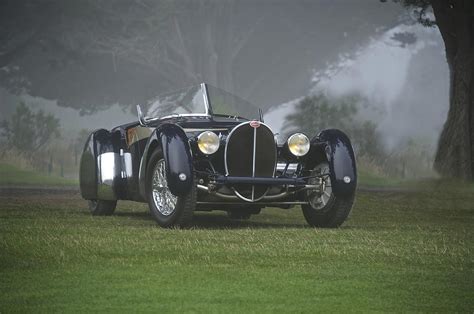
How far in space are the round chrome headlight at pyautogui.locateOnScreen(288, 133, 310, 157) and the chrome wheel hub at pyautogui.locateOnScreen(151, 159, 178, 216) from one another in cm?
93

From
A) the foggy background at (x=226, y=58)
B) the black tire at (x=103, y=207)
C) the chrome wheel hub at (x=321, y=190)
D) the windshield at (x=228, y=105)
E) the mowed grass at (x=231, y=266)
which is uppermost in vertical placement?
the foggy background at (x=226, y=58)

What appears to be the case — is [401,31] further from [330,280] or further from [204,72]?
A: [330,280]

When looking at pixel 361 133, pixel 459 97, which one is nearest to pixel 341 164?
pixel 459 97

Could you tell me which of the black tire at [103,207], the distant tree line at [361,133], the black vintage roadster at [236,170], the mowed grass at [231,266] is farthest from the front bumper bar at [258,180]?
the distant tree line at [361,133]

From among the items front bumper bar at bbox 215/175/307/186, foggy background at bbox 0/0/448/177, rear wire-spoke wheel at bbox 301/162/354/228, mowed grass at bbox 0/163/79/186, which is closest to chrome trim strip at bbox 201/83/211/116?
rear wire-spoke wheel at bbox 301/162/354/228

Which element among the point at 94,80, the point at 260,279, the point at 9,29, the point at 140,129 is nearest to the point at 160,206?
the point at 140,129

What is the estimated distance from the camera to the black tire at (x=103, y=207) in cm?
834

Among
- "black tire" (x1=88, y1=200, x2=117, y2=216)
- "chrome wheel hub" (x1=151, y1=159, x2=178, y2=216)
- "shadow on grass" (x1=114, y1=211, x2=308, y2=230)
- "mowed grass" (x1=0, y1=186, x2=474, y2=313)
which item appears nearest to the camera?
"mowed grass" (x1=0, y1=186, x2=474, y2=313)

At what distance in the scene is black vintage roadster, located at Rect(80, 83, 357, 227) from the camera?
6.55m

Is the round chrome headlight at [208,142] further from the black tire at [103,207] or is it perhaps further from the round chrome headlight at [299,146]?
the black tire at [103,207]

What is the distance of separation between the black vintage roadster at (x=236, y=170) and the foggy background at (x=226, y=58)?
7657mm

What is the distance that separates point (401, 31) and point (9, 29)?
22.0 ft

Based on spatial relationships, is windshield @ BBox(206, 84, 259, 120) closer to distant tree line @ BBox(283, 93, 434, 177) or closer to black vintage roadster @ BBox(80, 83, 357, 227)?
black vintage roadster @ BBox(80, 83, 357, 227)

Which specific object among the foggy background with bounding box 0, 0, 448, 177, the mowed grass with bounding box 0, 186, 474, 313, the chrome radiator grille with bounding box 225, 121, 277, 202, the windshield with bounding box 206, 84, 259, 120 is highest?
the foggy background with bounding box 0, 0, 448, 177
